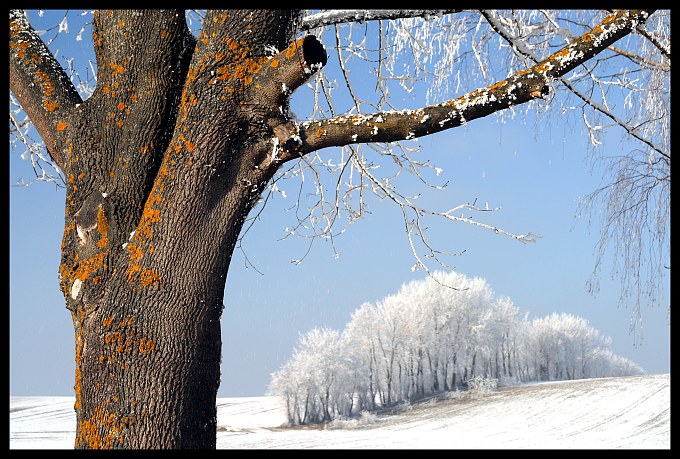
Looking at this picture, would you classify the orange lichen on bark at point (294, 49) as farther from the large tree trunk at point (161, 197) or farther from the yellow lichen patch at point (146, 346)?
the yellow lichen patch at point (146, 346)

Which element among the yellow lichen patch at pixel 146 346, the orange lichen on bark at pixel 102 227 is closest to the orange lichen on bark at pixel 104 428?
the yellow lichen patch at pixel 146 346

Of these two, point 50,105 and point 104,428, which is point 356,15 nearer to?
point 50,105

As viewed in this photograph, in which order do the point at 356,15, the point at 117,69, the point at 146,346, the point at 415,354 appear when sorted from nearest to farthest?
1. the point at 146,346
2. the point at 117,69
3. the point at 356,15
4. the point at 415,354

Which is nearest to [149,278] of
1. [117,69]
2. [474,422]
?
[117,69]

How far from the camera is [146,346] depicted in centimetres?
189

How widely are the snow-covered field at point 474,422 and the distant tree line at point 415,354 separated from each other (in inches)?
29.5

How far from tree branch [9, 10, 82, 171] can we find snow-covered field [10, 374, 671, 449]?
47.2 feet

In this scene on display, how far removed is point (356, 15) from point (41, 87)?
1.40 m

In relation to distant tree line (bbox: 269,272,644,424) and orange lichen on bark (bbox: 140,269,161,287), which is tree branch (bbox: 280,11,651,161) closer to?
orange lichen on bark (bbox: 140,269,161,287)

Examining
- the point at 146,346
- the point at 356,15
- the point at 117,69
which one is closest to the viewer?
the point at 146,346

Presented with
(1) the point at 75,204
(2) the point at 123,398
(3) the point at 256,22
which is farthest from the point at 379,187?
(2) the point at 123,398

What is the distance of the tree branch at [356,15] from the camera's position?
106 inches

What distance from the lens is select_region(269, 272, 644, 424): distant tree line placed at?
18719 mm

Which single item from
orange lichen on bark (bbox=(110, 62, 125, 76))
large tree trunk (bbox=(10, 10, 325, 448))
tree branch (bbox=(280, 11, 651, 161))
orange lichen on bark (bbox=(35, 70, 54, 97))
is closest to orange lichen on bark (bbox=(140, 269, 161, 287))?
large tree trunk (bbox=(10, 10, 325, 448))
